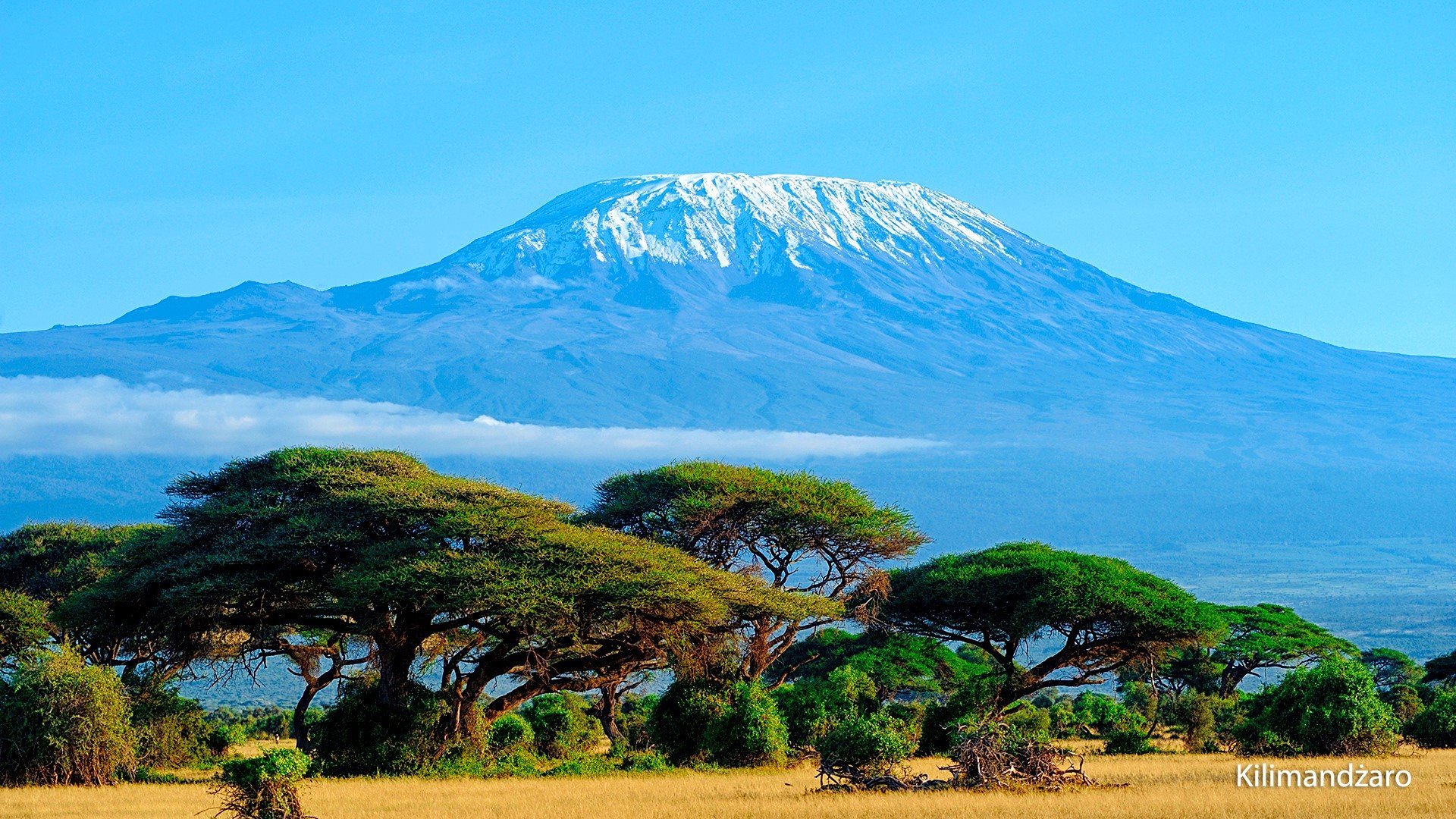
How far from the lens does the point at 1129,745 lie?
126 feet

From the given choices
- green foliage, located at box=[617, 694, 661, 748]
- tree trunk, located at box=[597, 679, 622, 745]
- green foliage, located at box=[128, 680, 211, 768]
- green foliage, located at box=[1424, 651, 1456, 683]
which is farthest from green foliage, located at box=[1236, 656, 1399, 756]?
green foliage, located at box=[1424, 651, 1456, 683]

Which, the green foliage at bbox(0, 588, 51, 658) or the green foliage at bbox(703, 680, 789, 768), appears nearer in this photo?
the green foliage at bbox(703, 680, 789, 768)

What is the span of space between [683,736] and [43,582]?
21.3 metres

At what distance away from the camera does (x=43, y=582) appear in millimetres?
41750

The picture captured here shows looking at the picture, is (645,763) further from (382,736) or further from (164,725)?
(164,725)

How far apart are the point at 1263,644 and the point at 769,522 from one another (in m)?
19.0

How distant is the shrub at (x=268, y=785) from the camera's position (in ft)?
70.3

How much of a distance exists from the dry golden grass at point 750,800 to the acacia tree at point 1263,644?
1850 cm

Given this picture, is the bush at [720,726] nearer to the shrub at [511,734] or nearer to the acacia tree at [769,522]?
the acacia tree at [769,522]

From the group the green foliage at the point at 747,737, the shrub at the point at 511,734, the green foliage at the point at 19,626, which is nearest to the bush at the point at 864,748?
the green foliage at the point at 747,737

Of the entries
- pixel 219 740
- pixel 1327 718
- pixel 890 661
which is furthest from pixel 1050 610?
pixel 219 740

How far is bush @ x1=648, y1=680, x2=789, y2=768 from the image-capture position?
30766 mm

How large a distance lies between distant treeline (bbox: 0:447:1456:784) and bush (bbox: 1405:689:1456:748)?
0.19 feet

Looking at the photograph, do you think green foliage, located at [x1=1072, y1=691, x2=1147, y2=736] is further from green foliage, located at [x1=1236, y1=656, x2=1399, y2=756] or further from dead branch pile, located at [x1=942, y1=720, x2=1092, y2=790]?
dead branch pile, located at [x1=942, y1=720, x2=1092, y2=790]
